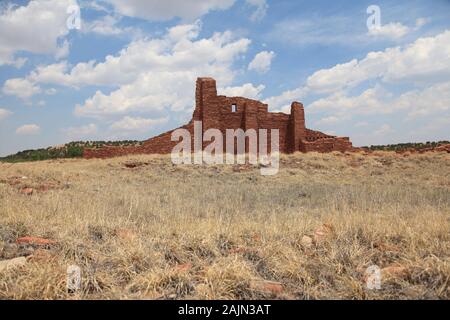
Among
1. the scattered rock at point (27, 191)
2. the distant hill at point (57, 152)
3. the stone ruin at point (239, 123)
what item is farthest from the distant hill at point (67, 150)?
the scattered rock at point (27, 191)

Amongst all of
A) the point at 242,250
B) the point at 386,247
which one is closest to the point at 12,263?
the point at 242,250

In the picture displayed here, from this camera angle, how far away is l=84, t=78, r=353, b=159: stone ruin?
75.4 feet

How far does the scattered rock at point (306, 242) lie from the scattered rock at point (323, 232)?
0.07 metres

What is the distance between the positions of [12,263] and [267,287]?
2.13m

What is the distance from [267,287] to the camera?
3.04m

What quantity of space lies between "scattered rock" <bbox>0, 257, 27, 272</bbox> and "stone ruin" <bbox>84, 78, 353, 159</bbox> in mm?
19550

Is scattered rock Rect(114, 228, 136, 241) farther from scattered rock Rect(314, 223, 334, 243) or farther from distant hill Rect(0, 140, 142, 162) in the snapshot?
distant hill Rect(0, 140, 142, 162)

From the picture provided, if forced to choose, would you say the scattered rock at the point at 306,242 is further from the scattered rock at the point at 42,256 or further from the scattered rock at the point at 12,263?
Answer: the scattered rock at the point at 12,263

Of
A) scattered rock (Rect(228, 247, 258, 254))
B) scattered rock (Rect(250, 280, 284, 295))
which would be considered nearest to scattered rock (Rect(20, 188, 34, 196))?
scattered rock (Rect(228, 247, 258, 254))

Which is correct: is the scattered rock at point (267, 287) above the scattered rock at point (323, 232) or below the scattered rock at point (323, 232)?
below

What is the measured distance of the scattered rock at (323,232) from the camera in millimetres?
4355
